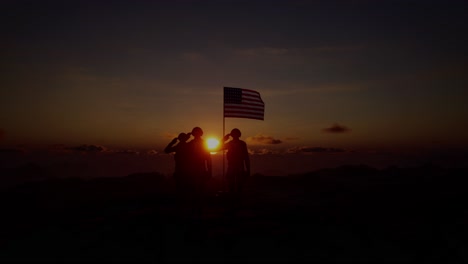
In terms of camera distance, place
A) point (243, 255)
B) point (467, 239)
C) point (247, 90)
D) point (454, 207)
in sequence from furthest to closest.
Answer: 1. point (247, 90)
2. point (454, 207)
3. point (467, 239)
4. point (243, 255)

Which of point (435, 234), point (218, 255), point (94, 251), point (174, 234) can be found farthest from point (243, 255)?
point (435, 234)

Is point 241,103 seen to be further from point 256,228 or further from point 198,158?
point 256,228

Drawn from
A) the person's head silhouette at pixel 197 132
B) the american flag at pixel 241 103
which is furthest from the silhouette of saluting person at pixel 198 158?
the american flag at pixel 241 103

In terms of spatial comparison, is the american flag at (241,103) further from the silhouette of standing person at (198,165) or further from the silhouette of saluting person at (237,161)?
the silhouette of standing person at (198,165)

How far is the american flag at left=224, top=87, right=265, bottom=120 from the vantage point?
15383mm

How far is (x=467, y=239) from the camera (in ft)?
28.5

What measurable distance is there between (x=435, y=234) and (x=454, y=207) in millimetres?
3534

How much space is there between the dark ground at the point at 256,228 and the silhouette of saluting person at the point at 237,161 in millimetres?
987

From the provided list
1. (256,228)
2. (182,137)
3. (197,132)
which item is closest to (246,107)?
(197,132)

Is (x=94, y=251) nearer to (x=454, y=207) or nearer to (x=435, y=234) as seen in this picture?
(x=435, y=234)

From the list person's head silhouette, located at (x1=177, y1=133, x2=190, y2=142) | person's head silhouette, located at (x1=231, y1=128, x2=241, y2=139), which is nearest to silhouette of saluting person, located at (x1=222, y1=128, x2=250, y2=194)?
person's head silhouette, located at (x1=231, y1=128, x2=241, y2=139)

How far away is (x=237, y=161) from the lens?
11211 mm

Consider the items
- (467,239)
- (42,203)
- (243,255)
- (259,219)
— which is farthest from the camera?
(42,203)

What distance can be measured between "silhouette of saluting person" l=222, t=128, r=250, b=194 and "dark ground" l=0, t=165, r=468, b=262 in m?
0.99
